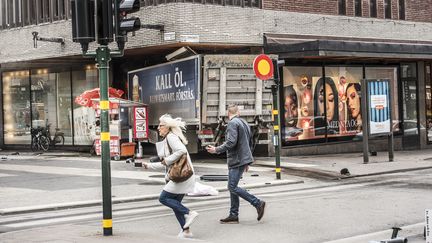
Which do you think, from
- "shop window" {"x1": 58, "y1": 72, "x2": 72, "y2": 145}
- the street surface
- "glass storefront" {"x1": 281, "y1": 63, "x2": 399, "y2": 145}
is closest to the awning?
"glass storefront" {"x1": 281, "y1": 63, "x2": 399, "y2": 145}

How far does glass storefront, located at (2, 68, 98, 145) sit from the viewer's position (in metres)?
28.0

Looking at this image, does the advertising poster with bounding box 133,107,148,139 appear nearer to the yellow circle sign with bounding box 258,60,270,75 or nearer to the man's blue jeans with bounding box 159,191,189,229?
the yellow circle sign with bounding box 258,60,270,75

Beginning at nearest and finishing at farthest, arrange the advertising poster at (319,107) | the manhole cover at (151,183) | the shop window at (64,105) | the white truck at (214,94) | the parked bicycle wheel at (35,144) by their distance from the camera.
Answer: the manhole cover at (151,183), the white truck at (214,94), the advertising poster at (319,107), the shop window at (64,105), the parked bicycle wheel at (35,144)

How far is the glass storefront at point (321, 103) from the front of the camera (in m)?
24.0

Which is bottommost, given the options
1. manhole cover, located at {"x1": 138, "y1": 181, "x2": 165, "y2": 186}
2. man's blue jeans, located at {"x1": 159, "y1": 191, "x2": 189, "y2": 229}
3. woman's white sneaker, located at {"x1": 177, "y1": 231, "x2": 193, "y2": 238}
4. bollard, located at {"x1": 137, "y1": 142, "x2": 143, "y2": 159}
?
woman's white sneaker, located at {"x1": 177, "y1": 231, "x2": 193, "y2": 238}

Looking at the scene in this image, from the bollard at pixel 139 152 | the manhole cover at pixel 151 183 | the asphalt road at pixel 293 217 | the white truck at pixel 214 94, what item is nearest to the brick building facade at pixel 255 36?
the white truck at pixel 214 94

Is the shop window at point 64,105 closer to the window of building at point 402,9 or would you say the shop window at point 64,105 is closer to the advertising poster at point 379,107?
the advertising poster at point 379,107

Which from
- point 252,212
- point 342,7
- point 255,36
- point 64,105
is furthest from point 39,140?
point 252,212

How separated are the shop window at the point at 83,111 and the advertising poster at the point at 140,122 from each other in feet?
15.8

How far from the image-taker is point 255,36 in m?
23.1

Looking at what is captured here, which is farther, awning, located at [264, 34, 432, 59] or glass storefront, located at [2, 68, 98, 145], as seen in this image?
glass storefront, located at [2, 68, 98, 145]

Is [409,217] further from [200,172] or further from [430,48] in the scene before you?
[430,48]

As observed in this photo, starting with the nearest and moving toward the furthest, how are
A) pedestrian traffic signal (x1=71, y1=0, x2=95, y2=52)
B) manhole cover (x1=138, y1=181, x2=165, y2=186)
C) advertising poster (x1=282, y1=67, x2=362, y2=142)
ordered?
pedestrian traffic signal (x1=71, y1=0, x2=95, y2=52), manhole cover (x1=138, y1=181, x2=165, y2=186), advertising poster (x1=282, y1=67, x2=362, y2=142)

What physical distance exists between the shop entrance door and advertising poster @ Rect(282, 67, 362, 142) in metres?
2.95
